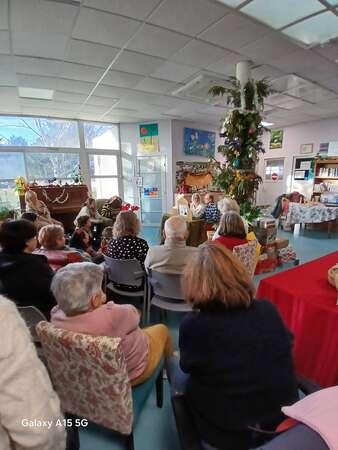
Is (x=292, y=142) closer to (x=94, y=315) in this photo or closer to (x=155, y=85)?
(x=155, y=85)

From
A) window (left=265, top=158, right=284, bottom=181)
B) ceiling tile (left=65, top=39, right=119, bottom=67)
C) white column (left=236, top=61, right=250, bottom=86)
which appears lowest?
window (left=265, top=158, right=284, bottom=181)

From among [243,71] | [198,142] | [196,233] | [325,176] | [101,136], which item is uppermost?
[243,71]

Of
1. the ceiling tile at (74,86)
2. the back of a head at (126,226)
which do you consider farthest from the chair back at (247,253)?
the ceiling tile at (74,86)

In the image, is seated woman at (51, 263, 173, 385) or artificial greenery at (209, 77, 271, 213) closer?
seated woman at (51, 263, 173, 385)

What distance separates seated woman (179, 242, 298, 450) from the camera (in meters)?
0.85

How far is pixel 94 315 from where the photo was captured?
3.56ft

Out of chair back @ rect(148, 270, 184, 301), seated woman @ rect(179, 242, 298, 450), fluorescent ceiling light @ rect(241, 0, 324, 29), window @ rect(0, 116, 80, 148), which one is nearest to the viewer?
seated woman @ rect(179, 242, 298, 450)

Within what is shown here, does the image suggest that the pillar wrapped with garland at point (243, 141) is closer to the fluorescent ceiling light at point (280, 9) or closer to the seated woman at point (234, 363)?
the fluorescent ceiling light at point (280, 9)

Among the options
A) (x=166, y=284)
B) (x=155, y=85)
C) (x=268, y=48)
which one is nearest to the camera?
(x=166, y=284)

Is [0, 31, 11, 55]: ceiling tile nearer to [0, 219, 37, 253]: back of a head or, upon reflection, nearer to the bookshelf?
[0, 219, 37, 253]: back of a head

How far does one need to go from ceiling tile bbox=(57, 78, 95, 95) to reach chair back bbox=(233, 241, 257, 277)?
3.60 m

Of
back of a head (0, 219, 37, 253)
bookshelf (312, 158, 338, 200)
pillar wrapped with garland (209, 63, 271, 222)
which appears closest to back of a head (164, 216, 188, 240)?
back of a head (0, 219, 37, 253)

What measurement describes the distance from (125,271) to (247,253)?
1.12 metres

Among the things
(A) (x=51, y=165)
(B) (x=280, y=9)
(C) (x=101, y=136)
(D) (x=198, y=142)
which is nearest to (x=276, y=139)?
(D) (x=198, y=142)
